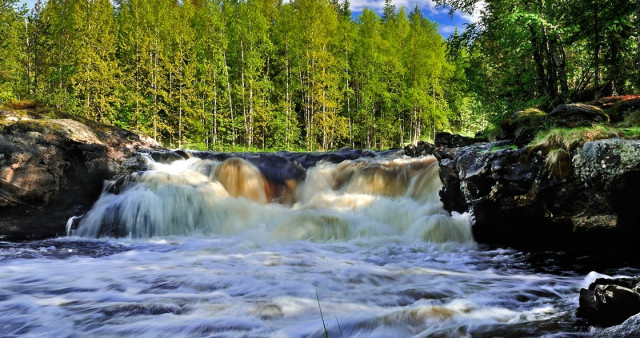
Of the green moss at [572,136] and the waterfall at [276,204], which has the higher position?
the green moss at [572,136]

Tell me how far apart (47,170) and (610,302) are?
983 centimetres

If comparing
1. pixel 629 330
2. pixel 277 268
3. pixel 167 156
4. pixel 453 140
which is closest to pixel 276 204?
pixel 167 156

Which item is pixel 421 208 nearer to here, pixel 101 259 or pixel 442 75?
pixel 101 259

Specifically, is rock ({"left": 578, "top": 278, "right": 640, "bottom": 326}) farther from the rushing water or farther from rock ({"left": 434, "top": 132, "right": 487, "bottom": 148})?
rock ({"left": 434, "top": 132, "right": 487, "bottom": 148})

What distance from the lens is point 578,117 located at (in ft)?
19.5

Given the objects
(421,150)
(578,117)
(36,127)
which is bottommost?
(421,150)

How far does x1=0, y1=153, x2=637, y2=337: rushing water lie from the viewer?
3.04m

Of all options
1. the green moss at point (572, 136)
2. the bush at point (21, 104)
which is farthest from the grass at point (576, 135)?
the bush at point (21, 104)

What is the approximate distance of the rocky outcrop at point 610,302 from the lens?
2.43 metres

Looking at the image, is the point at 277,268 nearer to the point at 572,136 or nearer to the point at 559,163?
the point at 559,163

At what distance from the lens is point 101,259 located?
5539mm

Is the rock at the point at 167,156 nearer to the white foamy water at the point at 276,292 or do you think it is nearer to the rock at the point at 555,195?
the white foamy water at the point at 276,292

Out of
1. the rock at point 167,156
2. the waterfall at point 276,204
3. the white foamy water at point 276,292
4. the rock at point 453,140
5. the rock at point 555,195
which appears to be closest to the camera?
the white foamy water at point 276,292

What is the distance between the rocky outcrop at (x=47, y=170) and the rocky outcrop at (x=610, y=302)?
8853 mm
